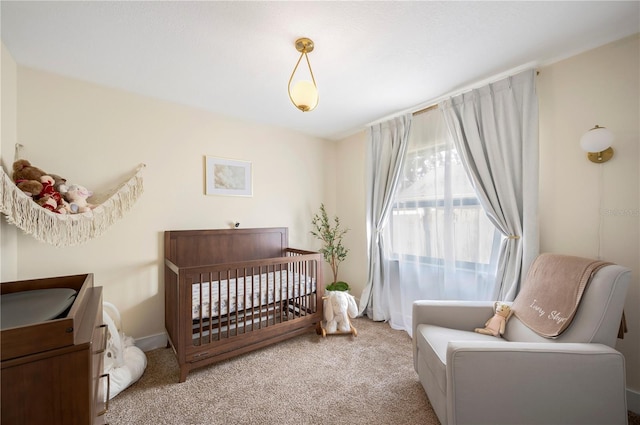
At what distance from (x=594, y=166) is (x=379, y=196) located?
178cm

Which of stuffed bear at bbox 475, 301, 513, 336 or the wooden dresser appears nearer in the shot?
the wooden dresser

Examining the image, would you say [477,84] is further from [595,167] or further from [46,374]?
[46,374]

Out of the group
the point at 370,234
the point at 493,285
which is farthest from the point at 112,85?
the point at 493,285

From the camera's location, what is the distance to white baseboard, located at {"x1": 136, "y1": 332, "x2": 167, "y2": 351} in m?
2.40

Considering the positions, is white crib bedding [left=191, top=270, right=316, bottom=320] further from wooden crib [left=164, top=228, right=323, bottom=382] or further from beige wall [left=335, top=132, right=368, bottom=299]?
beige wall [left=335, top=132, right=368, bottom=299]

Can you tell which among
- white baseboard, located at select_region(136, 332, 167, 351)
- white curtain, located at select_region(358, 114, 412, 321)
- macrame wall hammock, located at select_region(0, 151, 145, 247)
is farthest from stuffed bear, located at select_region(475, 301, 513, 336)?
macrame wall hammock, located at select_region(0, 151, 145, 247)

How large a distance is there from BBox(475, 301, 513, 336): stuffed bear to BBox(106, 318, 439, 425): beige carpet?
2.02ft

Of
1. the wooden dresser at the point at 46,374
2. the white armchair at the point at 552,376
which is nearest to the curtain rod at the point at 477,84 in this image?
the white armchair at the point at 552,376

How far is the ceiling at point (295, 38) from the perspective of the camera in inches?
57.1

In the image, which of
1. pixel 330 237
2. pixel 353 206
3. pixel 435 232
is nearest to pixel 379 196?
pixel 353 206

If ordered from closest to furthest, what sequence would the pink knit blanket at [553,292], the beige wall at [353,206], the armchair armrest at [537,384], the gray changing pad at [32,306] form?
the gray changing pad at [32,306], the armchair armrest at [537,384], the pink knit blanket at [553,292], the beige wall at [353,206]

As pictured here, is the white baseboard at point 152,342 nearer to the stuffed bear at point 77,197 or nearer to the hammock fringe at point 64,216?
the hammock fringe at point 64,216

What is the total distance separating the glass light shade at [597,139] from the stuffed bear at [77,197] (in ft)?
11.9

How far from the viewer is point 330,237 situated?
3.58 metres
